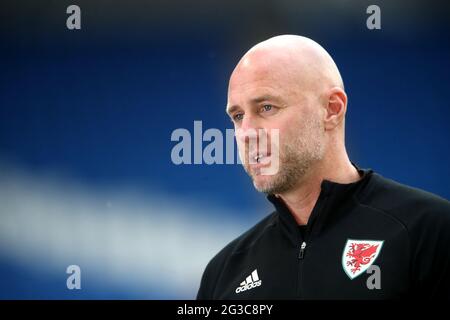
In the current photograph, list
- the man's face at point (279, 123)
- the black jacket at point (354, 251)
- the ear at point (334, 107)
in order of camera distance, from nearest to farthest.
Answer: the black jacket at point (354, 251) < the man's face at point (279, 123) < the ear at point (334, 107)

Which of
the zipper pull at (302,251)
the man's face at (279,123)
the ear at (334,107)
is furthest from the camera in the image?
the ear at (334,107)

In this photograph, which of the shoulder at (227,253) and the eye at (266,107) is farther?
the shoulder at (227,253)

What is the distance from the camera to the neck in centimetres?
212

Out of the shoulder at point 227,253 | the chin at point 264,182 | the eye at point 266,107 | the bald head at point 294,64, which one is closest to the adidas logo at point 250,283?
the shoulder at point 227,253

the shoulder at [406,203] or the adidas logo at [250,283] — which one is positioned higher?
the shoulder at [406,203]

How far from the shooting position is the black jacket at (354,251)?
179cm

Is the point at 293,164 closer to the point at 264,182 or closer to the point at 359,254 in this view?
the point at 264,182

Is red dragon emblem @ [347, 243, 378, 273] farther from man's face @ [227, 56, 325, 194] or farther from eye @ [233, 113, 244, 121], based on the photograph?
eye @ [233, 113, 244, 121]

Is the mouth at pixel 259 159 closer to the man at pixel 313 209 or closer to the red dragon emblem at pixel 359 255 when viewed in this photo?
the man at pixel 313 209

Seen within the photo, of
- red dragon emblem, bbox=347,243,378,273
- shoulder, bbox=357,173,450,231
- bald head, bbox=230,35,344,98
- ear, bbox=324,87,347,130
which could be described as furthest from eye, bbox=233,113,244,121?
red dragon emblem, bbox=347,243,378,273

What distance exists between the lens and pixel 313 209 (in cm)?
204

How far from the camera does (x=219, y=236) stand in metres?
3.29

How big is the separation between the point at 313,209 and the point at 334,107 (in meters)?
0.40
